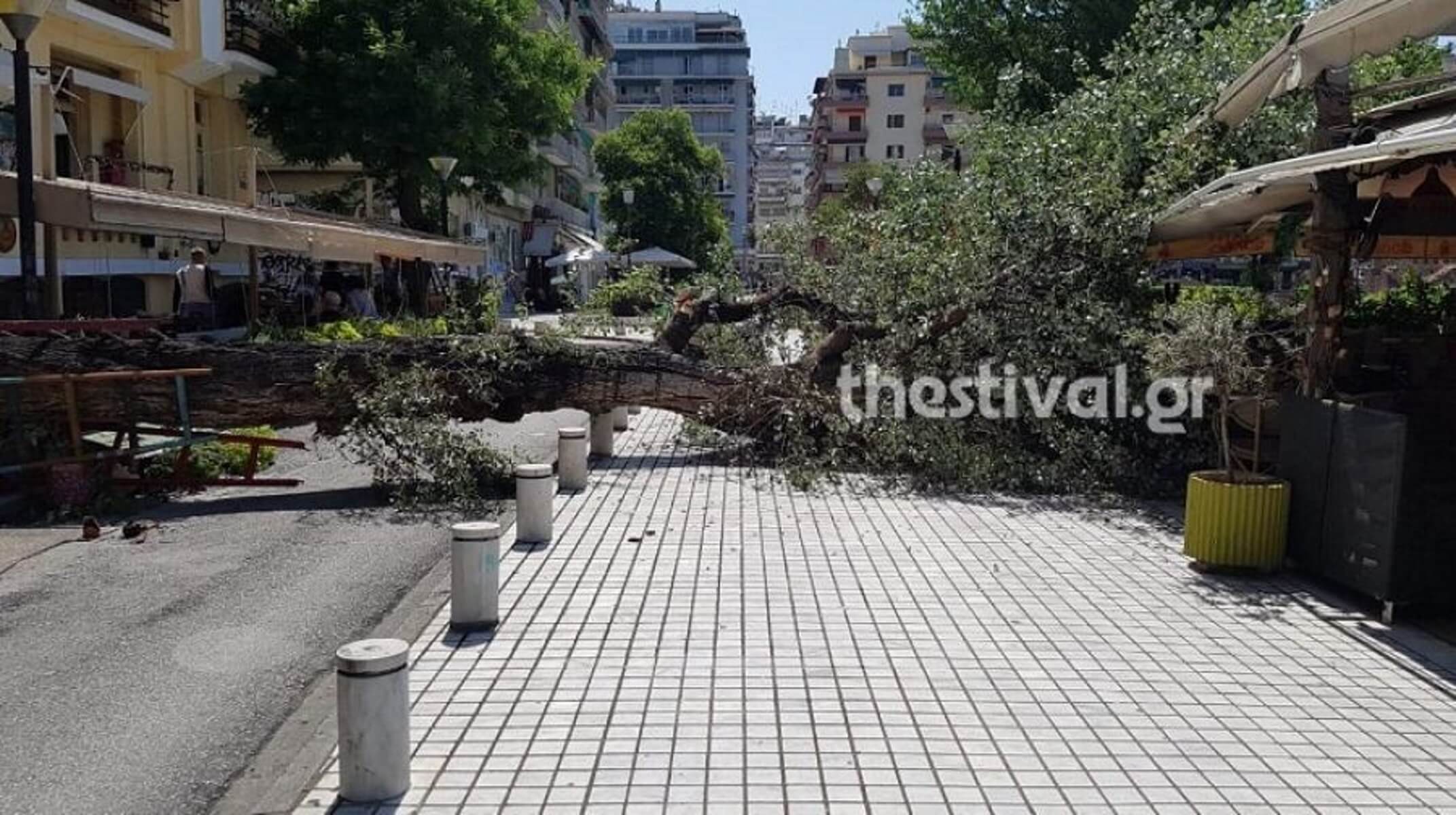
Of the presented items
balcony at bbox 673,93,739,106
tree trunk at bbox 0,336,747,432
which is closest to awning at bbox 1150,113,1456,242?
tree trunk at bbox 0,336,747,432

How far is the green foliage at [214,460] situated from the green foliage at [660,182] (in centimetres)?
4664

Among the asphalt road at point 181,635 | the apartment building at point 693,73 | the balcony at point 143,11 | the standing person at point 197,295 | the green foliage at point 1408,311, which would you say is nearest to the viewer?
the asphalt road at point 181,635

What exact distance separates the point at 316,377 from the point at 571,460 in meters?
2.37

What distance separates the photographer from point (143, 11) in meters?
21.1

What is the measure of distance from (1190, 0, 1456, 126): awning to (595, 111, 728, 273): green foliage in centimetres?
4981

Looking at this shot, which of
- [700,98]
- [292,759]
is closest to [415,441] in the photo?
[292,759]

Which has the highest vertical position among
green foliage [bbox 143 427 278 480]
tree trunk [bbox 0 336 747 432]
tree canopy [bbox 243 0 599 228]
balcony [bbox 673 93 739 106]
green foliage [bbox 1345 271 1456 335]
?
balcony [bbox 673 93 739 106]

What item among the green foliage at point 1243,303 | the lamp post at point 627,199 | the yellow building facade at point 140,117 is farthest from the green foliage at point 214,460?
the lamp post at point 627,199

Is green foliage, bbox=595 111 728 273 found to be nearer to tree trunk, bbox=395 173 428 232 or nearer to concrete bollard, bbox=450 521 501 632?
tree trunk, bbox=395 173 428 232

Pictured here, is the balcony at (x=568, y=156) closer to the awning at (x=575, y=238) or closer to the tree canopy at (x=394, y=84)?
the awning at (x=575, y=238)

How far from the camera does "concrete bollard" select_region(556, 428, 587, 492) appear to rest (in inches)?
411

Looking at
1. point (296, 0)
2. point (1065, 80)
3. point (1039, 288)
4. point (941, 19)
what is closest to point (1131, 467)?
point (1039, 288)

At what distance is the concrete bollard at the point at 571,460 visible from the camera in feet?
34.3

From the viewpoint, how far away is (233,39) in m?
24.5
